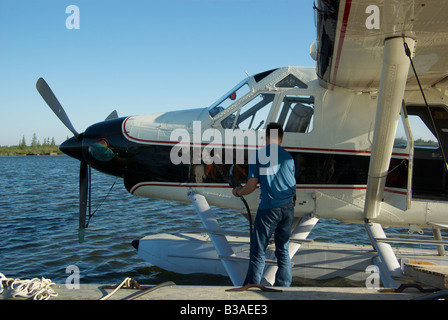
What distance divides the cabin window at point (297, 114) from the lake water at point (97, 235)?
2.05m

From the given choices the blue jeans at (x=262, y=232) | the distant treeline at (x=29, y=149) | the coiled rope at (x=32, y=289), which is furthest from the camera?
the distant treeline at (x=29, y=149)

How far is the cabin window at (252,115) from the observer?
575 cm

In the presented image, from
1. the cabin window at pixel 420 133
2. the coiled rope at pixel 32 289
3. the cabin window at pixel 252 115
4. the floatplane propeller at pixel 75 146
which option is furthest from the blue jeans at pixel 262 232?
the floatplane propeller at pixel 75 146

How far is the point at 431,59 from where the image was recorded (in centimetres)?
447

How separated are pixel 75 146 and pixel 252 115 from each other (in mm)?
2841

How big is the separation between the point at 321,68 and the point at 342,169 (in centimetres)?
140

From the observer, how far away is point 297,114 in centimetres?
562

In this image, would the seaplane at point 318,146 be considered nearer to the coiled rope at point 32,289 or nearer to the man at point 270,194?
the man at point 270,194

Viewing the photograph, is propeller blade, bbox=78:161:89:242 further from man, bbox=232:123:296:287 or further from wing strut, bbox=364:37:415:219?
wing strut, bbox=364:37:415:219

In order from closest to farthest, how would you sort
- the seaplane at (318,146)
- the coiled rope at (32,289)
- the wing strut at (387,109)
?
the coiled rope at (32,289) < the wing strut at (387,109) < the seaplane at (318,146)

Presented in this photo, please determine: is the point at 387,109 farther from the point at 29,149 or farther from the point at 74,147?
the point at 29,149

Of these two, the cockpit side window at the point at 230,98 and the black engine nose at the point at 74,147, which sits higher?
the cockpit side window at the point at 230,98

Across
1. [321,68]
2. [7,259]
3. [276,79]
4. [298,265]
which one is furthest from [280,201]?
[7,259]
